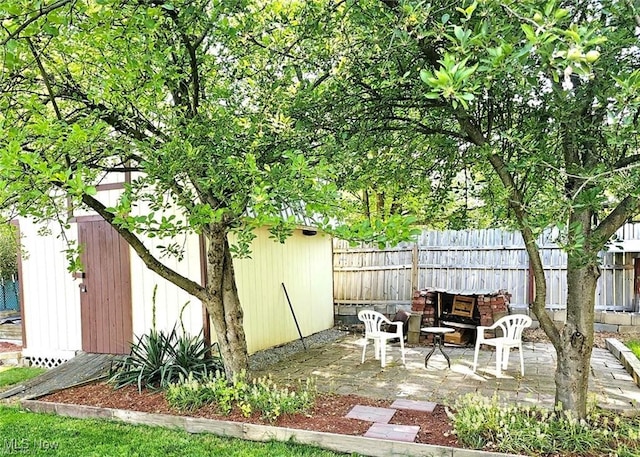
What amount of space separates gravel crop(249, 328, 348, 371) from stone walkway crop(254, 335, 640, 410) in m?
0.16

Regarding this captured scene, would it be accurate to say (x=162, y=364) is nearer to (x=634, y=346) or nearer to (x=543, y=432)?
(x=543, y=432)

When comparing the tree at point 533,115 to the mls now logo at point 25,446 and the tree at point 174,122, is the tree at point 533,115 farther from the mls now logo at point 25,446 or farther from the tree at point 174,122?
the mls now logo at point 25,446

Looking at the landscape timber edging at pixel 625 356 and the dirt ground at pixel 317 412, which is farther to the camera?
the landscape timber edging at pixel 625 356

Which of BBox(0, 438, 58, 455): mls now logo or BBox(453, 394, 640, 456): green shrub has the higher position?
BBox(453, 394, 640, 456): green shrub

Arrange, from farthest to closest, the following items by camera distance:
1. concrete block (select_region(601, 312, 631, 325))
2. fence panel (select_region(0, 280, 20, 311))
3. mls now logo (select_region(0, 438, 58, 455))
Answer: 1. fence panel (select_region(0, 280, 20, 311))
2. concrete block (select_region(601, 312, 631, 325))
3. mls now logo (select_region(0, 438, 58, 455))

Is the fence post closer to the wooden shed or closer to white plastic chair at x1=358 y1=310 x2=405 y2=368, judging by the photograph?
the wooden shed

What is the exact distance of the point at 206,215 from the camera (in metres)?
3.62

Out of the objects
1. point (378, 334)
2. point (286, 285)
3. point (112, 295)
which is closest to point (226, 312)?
point (378, 334)

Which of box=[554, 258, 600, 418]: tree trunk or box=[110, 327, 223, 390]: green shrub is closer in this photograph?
box=[554, 258, 600, 418]: tree trunk

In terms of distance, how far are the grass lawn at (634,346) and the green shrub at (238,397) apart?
179 inches

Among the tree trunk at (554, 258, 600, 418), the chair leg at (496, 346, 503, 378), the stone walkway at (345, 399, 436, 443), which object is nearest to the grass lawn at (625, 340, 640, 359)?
the chair leg at (496, 346, 503, 378)

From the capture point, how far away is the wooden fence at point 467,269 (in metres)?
8.28

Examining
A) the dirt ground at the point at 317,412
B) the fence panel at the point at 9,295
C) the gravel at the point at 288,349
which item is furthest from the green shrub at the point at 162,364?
the fence panel at the point at 9,295

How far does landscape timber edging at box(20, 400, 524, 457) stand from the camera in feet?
11.6
